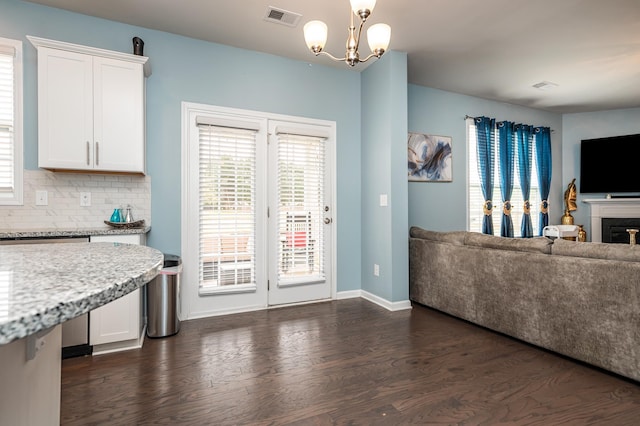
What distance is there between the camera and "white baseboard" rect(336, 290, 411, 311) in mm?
3588

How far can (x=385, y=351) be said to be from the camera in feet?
8.43

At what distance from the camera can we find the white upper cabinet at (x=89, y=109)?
2.57m

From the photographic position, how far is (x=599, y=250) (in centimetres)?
231

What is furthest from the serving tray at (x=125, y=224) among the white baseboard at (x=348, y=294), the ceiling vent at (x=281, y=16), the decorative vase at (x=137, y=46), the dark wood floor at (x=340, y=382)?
the white baseboard at (x=348, y=294)

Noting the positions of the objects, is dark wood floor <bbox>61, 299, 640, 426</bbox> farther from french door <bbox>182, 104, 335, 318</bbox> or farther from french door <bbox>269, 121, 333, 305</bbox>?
french door <bbox>269, 121, 333, 305</bbox>

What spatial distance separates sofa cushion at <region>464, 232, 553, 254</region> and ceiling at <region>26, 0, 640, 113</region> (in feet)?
6.58

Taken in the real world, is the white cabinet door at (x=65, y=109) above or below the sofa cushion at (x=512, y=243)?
above

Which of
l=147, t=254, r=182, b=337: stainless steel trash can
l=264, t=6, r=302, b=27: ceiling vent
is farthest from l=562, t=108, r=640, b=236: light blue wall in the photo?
l=147, t=254, r=182, b=337: stainless steel trash can

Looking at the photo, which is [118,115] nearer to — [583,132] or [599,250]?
[599,250]

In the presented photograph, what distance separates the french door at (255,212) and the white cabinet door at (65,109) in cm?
85

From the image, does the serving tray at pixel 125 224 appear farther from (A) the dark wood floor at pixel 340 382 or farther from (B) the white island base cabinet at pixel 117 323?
(A) the dark wood floor at pixel 340 382

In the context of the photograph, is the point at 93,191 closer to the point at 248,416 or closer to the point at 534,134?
the point at 248,416

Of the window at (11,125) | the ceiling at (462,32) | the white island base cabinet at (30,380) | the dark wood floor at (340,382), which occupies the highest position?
the ceiling at (462,32)

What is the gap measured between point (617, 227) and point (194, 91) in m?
6.70
